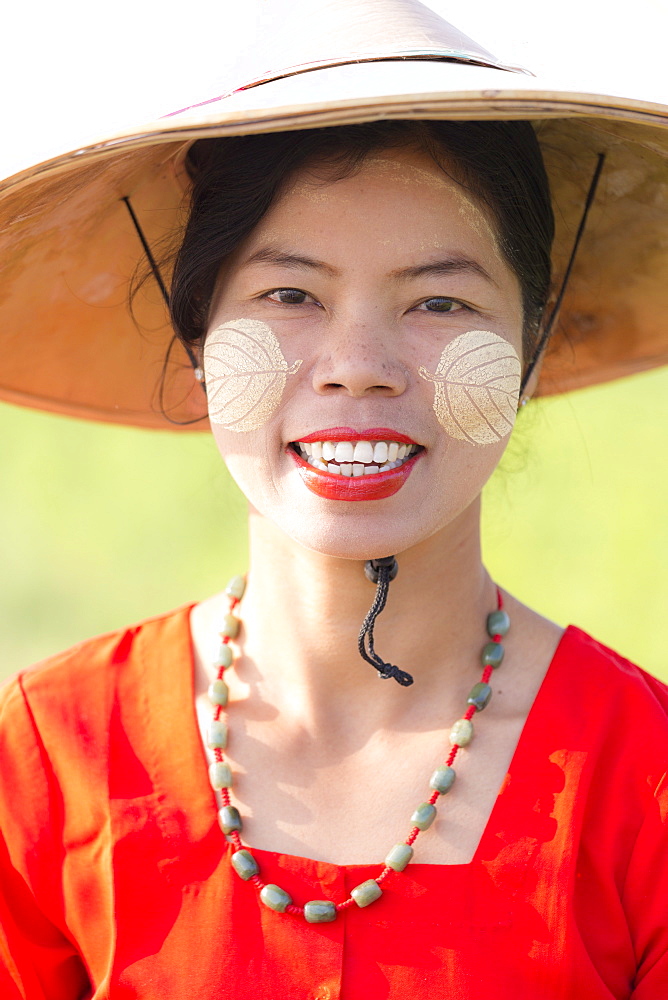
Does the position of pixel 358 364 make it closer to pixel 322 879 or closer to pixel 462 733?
pixel 462 733

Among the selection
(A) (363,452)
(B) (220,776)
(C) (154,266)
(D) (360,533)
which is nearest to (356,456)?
(A) (363,452)

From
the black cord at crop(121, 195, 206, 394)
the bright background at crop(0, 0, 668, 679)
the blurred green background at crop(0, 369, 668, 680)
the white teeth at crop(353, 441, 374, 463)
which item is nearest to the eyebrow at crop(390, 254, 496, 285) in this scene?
the white teeth at crop(353, 441, 374, 463)

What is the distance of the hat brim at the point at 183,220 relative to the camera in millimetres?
1438

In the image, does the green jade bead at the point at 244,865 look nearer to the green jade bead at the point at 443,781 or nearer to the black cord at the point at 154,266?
the green jade bead at the point at 443,781

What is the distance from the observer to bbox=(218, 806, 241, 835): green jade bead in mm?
1858

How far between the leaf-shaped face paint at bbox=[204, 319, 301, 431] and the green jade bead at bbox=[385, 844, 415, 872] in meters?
0.70

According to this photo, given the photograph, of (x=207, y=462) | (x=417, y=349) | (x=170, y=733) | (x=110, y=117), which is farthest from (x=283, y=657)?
(x=207, y=462)

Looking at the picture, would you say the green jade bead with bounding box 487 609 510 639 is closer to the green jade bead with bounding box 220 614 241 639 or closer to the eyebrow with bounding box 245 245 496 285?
the green jade bead with bounding box 220 614 241 639

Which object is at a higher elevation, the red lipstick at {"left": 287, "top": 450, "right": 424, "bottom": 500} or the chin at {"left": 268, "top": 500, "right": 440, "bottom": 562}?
the red lipstick at {"left": 287, "top": 450, "right": 424, "bottom": 500}

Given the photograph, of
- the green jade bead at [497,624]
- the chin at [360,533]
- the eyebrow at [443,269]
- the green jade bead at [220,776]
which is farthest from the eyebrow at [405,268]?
the green jade bead at [220,776]

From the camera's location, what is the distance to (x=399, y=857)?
1797mm

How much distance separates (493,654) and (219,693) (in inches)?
19.1

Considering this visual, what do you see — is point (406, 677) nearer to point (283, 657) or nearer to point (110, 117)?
point (283, 657)

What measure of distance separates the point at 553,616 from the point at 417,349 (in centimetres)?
345
